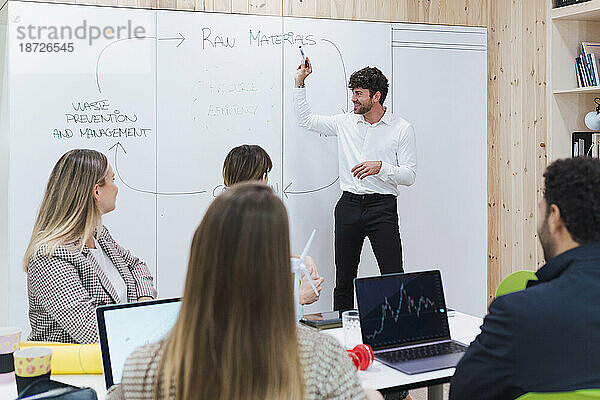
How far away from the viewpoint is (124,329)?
5.73 ft

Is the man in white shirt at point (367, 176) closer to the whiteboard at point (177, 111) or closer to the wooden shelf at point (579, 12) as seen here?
the whiteboard at point (177, 111)

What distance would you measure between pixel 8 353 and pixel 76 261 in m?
0.46

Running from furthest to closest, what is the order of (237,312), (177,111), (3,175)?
(177,111)
(3,175)
(237,312)

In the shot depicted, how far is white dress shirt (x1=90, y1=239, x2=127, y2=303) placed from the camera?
2.51m

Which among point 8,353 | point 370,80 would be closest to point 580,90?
point 370,80

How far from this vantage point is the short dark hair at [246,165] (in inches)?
124

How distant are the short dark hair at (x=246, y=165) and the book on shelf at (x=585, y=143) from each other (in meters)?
2.10

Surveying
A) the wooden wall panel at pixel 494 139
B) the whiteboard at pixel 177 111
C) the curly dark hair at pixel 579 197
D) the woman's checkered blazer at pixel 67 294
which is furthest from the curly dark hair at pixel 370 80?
the curly dark hair at pixel 579 197

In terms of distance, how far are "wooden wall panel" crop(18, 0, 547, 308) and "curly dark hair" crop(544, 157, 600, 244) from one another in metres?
2.81

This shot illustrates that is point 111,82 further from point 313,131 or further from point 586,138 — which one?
point 586,138

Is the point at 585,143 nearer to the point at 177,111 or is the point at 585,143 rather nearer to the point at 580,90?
the point at 580,90

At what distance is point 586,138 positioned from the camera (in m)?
4.23

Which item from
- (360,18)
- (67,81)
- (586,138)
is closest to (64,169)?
(67,81)

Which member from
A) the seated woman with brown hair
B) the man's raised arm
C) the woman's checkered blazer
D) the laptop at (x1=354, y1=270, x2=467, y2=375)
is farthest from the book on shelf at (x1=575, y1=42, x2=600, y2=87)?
the woman's checkered blazer
